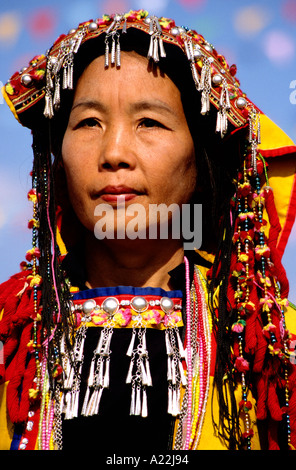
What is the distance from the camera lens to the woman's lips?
2.47 metres

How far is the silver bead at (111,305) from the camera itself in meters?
2.48

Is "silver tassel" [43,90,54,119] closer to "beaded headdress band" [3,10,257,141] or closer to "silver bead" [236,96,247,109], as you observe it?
"beaded headdress band" [3,10,257,141]

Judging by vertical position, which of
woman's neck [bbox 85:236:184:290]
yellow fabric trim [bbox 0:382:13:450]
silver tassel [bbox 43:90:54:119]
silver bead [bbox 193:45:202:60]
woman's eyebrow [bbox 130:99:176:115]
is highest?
silver bead [bbox 193:45:202:60]

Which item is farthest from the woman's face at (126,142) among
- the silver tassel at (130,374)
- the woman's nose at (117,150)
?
the silver tassel at (130,374)

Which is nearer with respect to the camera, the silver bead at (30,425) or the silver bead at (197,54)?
the silver bead at (30,425)

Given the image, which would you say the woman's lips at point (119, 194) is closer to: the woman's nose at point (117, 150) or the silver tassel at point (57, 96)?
the woman's nose at point (117, 150)

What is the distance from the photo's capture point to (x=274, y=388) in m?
2.38

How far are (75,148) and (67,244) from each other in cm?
48

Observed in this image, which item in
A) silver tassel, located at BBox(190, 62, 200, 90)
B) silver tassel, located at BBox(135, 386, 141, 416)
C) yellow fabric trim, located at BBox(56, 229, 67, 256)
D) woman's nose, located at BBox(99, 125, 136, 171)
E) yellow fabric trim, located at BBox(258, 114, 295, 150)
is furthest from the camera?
yellow fabric trim, located at BBox(56, 229, 67, 256)

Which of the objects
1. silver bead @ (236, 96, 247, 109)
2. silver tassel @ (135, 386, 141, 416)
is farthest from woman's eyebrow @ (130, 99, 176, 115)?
silver tassel @ (135, 386, 141, 416)

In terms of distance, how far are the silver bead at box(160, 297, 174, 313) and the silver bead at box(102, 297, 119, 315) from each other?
0.52 feet

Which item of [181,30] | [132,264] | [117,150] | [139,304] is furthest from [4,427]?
[181,30]

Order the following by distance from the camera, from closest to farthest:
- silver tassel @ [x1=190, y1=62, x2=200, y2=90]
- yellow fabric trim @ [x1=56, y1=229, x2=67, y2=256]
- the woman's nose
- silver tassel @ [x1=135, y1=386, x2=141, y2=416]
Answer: silver tassel @ [x1=135, y1=386, x2=141, y2=416] < the woman's nose < silver tassel @ [x1=190, y1=62, x2=200, y2=90] < yellow fabric trim @ [x1=56, y1=229, x2=67, y2=256]

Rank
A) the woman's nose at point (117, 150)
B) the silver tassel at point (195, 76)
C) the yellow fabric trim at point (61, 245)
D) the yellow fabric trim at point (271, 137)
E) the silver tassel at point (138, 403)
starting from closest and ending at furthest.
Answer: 1. the silver tassel at point (138, 403)
2. the woman's nose at point (117, 150)
3. the silver tassel at point (195, 76)
4. the yellow fabric trim at point (271, 137)
5. the yellow fabric trim at point (61, 245)
